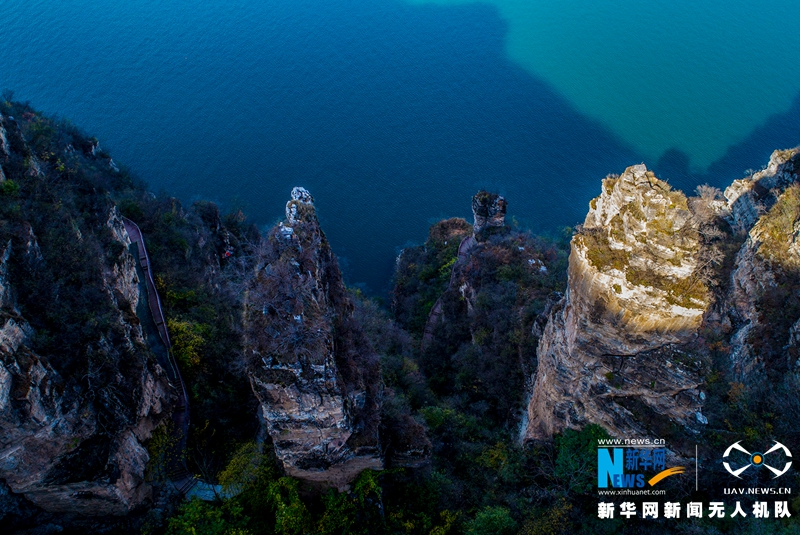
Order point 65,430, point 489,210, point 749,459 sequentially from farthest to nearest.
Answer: point 489,210 < point 749,459 < point 65,430

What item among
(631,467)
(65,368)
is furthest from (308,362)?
(631,467)

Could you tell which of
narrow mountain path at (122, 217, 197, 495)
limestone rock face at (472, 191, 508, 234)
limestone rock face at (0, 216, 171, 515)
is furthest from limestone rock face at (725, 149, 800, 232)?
limestone rock face at (0, 216, 171, 515)

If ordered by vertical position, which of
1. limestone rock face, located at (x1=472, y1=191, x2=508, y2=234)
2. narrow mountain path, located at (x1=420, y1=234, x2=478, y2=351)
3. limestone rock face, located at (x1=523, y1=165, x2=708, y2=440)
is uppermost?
limestone rock face, located at (x1=472, y1=191, x2=508, y2=234)

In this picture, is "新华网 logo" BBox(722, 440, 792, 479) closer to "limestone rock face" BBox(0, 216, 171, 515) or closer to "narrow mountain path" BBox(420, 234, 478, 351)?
"limestone rock face" BBox(0, 216, 171, 515)

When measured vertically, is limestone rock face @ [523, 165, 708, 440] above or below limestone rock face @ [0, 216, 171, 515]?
above

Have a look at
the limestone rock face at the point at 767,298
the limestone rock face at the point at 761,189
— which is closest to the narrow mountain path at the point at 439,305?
the limestone rock face at the point at 761,189

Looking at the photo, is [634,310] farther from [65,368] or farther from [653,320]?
[65,368]

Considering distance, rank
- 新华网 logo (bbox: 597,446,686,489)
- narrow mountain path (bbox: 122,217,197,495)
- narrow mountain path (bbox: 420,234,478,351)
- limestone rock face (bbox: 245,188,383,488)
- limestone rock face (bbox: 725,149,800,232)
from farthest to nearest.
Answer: narrow mountain path (bbox: 420,234,478,351)
limestone rock face (bbox: 725,149,800,232)
narrow mountain path (bbox: 122,217,197,495)
新华网 logo (bbox: 597,446,686,489)
limestone rock face (bbox: 245,188,383,488)

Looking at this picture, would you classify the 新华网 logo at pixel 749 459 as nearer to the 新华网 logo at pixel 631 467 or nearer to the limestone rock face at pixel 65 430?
the 新华网 logo at pixel 631 467
